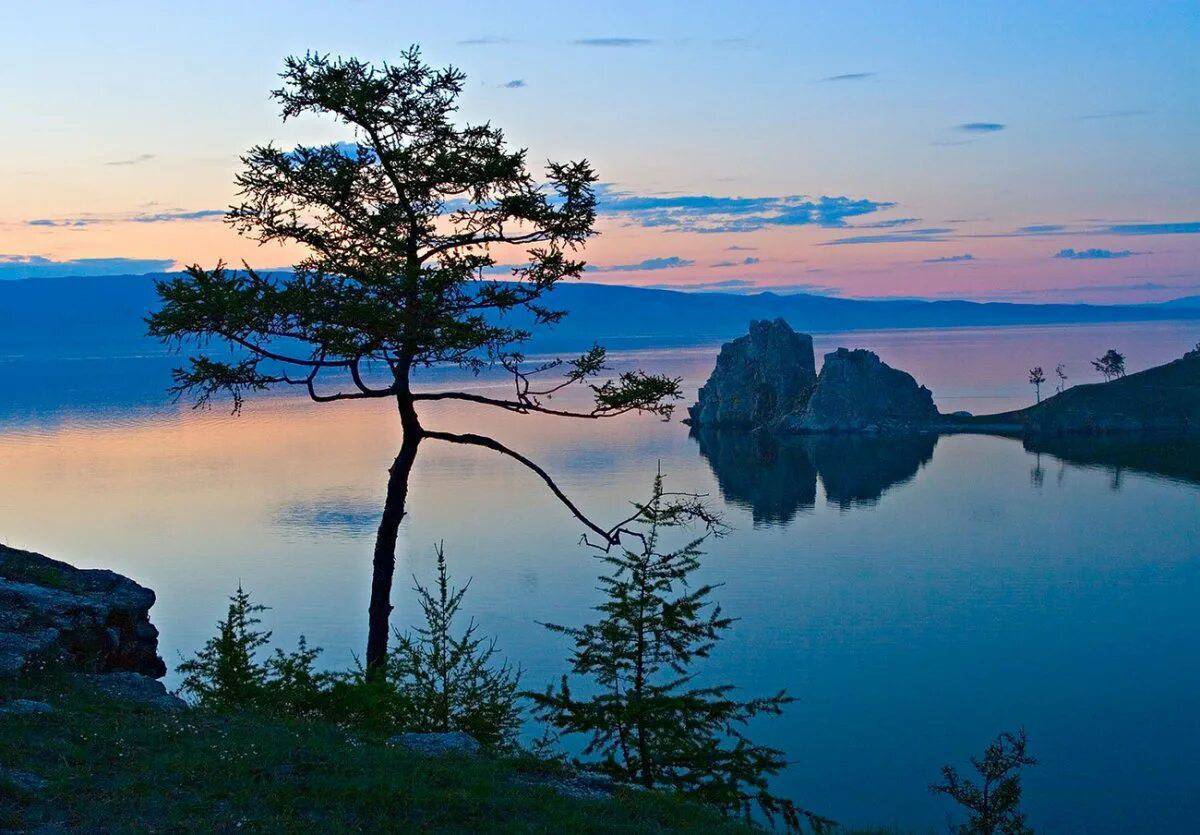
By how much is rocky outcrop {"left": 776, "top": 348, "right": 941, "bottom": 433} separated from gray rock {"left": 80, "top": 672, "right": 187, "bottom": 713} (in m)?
152

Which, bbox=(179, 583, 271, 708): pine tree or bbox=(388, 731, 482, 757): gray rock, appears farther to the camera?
bbox=(179, 583, 271, 708): pine tree

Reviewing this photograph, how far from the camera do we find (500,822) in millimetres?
13328

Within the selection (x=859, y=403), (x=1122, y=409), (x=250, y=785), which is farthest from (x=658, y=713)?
(x=1122, y=409)

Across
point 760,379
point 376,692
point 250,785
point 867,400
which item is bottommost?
point 376,692

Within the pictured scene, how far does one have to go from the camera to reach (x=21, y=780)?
41.1ft

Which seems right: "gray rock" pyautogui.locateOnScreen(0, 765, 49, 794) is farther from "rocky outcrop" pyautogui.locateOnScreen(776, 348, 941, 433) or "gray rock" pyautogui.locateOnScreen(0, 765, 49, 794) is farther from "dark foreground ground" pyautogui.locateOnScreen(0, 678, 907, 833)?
"rocky outcrop" pyautogui.locateOnScreen(776, 348, 941, 433)

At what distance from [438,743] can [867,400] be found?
156 meters

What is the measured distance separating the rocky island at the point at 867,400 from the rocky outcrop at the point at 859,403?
0.16m

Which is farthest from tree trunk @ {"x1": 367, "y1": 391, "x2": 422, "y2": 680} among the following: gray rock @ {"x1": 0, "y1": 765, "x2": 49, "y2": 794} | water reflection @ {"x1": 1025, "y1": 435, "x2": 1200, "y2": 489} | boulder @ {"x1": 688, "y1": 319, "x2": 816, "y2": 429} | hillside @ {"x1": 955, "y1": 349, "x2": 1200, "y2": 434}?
hillside @ {"x1": 955, "y1": 349, "x2": 1200, "y2": 434}

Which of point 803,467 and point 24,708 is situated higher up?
point 24,708

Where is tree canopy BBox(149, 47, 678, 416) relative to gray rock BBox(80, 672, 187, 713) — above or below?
above

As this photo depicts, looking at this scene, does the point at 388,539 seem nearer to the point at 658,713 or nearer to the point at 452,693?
the point at 452,693

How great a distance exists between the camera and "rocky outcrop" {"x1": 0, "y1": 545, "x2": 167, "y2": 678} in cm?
1725

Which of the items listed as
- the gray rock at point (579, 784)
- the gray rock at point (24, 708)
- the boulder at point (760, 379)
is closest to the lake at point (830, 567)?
the gray rock at point (579, 784)
